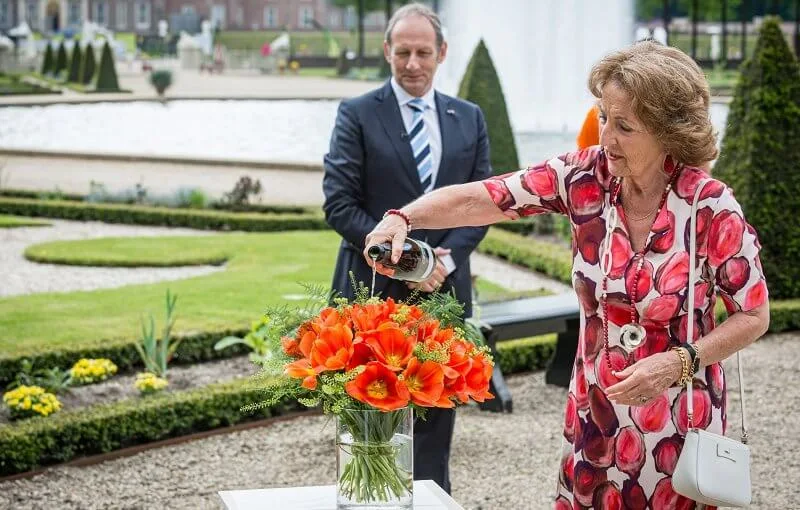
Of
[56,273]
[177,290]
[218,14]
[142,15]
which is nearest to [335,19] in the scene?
[218,14]

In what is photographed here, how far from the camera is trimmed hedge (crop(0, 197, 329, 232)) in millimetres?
11453

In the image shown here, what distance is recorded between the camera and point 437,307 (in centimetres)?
236

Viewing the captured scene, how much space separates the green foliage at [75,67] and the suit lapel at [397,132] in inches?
1358

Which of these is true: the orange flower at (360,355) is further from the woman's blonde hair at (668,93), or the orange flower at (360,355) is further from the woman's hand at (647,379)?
the woman's blonde hair at (668,93)

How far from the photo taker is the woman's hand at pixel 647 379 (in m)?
2.23

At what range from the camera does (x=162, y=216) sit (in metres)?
11.9

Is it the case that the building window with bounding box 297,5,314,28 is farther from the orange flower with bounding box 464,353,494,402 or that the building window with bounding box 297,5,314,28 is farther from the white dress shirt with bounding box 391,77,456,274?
the orange flower with bounding box 464,353,494,402

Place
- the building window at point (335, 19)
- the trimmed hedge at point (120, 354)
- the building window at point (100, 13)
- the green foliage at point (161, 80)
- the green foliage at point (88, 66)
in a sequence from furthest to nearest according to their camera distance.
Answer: the building window at point (335, 19), the building window at point (100, 13), the green foliage at point (88, 66), the green foliage at point (161, 80), the trimmed hedge at point (120, 354)

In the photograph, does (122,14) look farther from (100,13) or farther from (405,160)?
(405,160)

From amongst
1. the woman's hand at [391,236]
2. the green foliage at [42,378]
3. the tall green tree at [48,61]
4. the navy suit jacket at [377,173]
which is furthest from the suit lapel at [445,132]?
the tall green tree at [48,61]

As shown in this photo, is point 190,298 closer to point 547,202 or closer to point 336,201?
point 336,201

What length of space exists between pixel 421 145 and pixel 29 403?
7.61 ft

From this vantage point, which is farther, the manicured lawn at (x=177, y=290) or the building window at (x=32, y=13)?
the building window at (x=32, y=13)

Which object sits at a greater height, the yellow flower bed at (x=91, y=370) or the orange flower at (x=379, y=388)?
the orange flower at (x=379, y=388)
